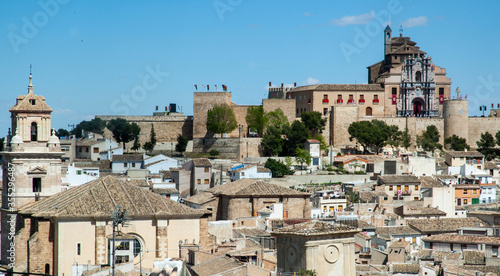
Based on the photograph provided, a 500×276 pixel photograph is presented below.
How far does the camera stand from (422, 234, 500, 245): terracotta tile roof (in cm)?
3064

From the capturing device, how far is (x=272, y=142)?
62.5m

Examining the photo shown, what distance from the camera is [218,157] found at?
211 feet

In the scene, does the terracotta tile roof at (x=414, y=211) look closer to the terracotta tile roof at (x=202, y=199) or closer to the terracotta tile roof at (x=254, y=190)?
the terracotta tile roof at (x=254, y=190)

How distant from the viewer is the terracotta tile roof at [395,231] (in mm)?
33362

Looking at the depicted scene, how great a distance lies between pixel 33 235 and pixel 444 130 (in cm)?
5310

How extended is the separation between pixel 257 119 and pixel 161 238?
145ft

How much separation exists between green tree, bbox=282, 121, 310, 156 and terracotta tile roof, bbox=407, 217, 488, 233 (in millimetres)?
23872

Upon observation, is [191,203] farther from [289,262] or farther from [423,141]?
[423,141]

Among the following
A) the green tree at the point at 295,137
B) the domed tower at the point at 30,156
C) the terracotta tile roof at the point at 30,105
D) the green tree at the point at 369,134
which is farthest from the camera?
the green tree at the point at 369,134

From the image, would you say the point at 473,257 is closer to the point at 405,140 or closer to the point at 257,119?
the point at 405,140

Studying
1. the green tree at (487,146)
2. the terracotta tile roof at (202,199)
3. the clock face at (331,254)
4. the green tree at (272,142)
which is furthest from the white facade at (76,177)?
the green tree at (487,146)

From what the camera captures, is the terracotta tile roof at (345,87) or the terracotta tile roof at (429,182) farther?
the terracotta tile roof at (345,87)

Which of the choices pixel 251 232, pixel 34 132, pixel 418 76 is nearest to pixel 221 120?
pixel 418 76

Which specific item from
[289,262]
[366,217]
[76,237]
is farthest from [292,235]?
[366,217]
